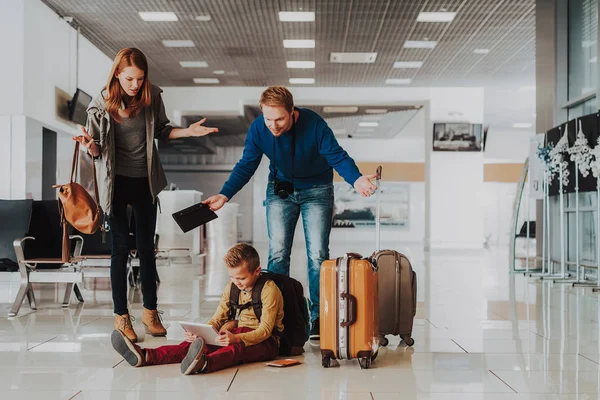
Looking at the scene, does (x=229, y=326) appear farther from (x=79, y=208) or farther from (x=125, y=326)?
(x=79, y=208)

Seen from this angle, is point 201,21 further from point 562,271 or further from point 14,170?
point 562,271

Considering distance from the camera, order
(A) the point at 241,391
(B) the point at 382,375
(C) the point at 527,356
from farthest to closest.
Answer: (C) the point at 527,356 < (B) the point at 382,375 < (A) the point at 241,391

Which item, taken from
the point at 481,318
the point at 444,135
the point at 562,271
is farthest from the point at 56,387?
the point at 444,135

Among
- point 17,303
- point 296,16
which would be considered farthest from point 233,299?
point 296,16

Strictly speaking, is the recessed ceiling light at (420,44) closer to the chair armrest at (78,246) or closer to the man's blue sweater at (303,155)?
the chair armrest at (78,246)

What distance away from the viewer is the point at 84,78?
35.9 feet

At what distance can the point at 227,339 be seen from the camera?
2.79 metres

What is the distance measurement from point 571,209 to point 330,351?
21.2 ft

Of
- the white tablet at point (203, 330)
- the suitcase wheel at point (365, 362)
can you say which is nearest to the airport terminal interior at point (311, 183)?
the suitcase wheel at point (365, 362)

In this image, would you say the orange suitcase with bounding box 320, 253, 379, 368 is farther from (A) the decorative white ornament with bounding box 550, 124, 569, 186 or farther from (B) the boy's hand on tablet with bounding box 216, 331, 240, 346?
(A) the decorative white ornament with bounding box 550, 124, 569, 186

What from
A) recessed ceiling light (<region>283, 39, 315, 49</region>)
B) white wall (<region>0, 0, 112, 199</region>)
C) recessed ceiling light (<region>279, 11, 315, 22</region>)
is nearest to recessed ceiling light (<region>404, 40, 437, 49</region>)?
recessed ceiling light (<region>283, 39, 315, 49</region>)

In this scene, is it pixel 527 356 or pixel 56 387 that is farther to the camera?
pixel 527 356

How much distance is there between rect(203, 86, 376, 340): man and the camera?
330 centimetres

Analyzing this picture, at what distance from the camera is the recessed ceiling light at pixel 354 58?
1230 centimetres
